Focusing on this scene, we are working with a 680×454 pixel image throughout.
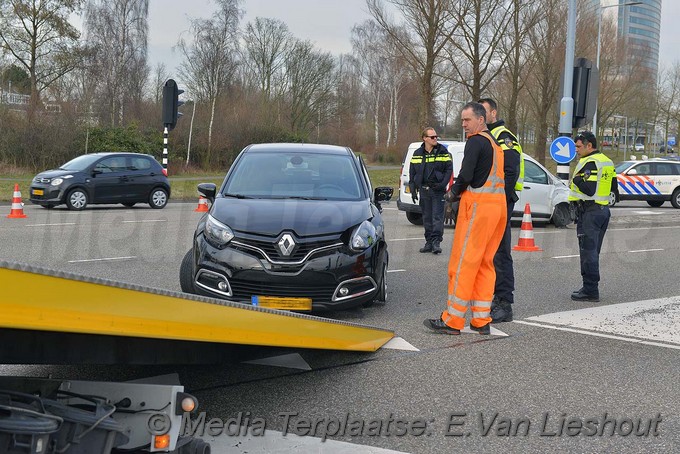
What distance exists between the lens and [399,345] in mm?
6492

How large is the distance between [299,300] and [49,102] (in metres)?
31.2

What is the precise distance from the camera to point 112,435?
308 cm

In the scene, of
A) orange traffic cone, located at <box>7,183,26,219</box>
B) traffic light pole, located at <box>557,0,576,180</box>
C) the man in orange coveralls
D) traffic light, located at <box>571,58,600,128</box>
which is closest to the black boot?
the man in orange coveralls

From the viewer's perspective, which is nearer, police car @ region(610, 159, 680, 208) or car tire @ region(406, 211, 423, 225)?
car tire @ region(406, 211, 423, 225)

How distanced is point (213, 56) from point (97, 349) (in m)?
47.4

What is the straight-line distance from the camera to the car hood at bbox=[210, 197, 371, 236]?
7094mm

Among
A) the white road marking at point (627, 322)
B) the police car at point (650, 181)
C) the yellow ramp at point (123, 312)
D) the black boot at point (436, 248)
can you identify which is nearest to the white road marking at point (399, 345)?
the white road marking at point (627, 322)

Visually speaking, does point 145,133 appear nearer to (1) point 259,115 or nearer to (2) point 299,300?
(1) point 259,115

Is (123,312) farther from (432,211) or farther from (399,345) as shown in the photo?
(432,211)

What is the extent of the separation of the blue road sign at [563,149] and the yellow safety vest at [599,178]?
8.58 m

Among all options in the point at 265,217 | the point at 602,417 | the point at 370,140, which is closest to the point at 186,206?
the point at 265,217

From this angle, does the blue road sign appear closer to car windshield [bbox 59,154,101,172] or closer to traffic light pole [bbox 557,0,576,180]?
traffic light pole [bbox 557,0,576,180]

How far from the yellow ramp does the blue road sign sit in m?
13.7

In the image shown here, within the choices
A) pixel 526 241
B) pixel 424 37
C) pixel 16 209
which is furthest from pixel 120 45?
pixel 526 241
